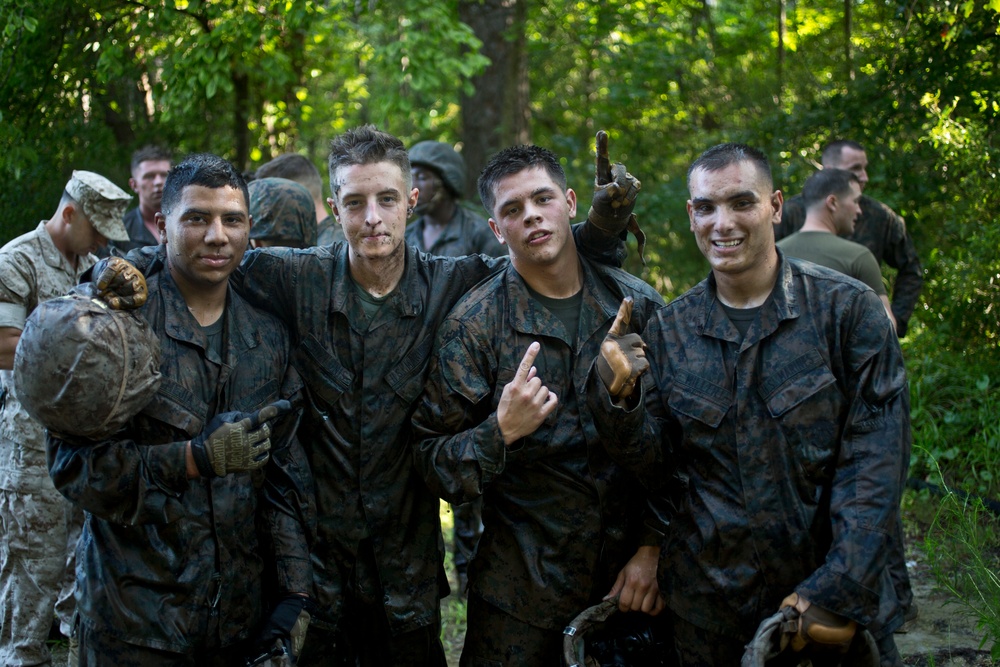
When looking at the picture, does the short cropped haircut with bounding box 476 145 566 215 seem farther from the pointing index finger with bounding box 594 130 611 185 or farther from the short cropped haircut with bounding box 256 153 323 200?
the short cropped haircut with bounding box 256 153 323 200

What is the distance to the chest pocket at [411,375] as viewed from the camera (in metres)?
3.57

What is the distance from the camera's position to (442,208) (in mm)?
7312

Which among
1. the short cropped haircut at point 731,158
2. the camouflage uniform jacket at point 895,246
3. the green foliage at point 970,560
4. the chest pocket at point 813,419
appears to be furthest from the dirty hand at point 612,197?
the camouflage uniform jacket at point 895,246

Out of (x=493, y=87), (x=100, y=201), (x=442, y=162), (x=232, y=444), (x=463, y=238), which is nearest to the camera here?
(x=232, y=444)

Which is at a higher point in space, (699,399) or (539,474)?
(699,399)

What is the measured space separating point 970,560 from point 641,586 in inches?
107

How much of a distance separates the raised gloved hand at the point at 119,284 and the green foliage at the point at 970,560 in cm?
383

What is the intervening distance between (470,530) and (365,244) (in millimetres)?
2404

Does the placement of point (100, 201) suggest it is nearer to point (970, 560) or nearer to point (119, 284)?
point (119, 284)

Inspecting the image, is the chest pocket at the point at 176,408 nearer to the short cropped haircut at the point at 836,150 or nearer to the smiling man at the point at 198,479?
the smiling man at the point at 198,479

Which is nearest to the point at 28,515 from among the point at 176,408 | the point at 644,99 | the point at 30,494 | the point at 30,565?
the point at 30,494

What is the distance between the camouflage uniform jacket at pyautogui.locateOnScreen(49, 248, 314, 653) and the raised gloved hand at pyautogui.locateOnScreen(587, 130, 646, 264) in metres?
1.36

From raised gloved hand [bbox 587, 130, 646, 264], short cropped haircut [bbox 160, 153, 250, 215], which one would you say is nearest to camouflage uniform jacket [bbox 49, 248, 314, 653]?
short cropped haircut [bbox 160, 153, 250, 215]

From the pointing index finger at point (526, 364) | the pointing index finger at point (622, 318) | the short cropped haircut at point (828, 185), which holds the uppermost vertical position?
the short cropped haircut at point (828, 185)
